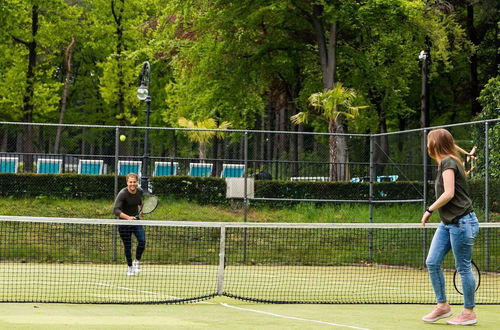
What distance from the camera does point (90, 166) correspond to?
21.3 metres

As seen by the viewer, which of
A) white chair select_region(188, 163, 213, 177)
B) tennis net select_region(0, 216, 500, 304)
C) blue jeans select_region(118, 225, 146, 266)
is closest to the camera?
tennis net select_region(0, 216, 500, 304)

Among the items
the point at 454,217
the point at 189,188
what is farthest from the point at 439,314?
the point at 189,188

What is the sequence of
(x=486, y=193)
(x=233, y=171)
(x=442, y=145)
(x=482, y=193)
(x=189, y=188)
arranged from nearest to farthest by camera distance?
(x=442, y=145), (x=486, y=193), (x=482, y=193), (x=233, y=171), (x=189, y=188)

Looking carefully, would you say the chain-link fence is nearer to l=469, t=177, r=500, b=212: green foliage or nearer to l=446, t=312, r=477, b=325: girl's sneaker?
l=469, t=177, r=500, b=212: green foliage

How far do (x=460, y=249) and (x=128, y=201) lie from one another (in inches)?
297

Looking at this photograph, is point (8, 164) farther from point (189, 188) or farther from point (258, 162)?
point (258, 162)

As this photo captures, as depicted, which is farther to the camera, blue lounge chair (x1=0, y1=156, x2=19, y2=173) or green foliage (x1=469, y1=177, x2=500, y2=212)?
blue lounge chair (x1=0, y1=156, x2=19, y2=173)

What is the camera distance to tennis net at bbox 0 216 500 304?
12.3 meters

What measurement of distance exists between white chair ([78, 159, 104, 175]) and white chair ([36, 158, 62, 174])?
479 millimetres

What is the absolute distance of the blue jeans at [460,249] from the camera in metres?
9.11

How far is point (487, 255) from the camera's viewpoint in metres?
16.8

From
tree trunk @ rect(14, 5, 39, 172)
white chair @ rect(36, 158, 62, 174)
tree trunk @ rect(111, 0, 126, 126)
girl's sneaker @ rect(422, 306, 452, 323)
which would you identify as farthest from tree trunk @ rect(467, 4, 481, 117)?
girl's sneaker @ rect(422, 306, 452, 323)

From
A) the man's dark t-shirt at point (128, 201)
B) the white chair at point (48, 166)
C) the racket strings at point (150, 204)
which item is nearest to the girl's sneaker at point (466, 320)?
the man's dark t-shirt at point (128, 201)

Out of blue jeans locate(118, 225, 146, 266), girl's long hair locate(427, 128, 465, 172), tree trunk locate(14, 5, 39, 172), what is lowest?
blue jeans locate(118, 225, 146, 266)
